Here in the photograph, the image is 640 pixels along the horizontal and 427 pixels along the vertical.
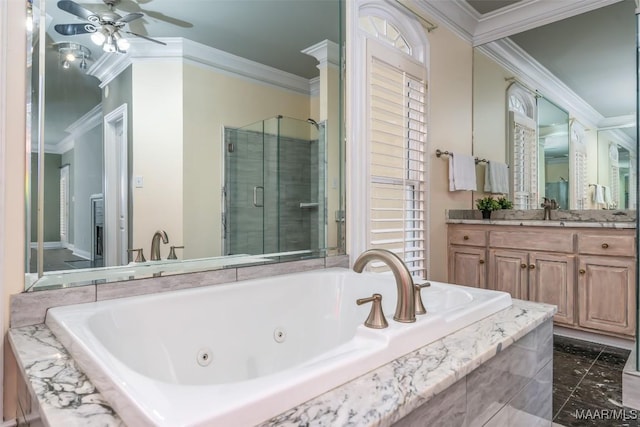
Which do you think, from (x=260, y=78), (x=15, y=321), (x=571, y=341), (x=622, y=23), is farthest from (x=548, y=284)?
(x=15, y=321)

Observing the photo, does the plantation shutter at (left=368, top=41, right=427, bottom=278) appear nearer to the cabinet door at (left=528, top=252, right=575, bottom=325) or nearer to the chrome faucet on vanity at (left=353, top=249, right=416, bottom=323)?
the cabinet door at (left=528, top=252, right=575, bottom=325)

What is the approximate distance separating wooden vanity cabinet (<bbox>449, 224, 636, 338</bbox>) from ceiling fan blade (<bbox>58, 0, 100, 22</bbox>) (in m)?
2.88

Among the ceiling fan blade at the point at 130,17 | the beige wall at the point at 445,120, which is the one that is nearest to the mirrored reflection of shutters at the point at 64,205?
the ceiling fan blade at the point at 130,17

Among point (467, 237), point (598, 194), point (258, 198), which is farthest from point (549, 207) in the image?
point (258, 198)

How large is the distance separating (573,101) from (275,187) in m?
2.60

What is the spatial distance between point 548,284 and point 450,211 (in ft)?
3.04

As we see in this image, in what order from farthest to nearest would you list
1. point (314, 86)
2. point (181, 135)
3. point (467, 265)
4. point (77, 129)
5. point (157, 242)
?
point (467, 265), point (314, 86), point (181, 135), point (157, 242), point (77, 129)

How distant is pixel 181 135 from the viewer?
180 centimetres

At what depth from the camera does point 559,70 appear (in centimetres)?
320

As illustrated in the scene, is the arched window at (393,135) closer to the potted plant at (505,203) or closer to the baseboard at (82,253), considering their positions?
the potted plant at (505,203)

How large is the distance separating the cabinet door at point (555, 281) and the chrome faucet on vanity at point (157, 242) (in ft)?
8.63

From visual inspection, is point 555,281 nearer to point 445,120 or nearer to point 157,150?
point 445,120

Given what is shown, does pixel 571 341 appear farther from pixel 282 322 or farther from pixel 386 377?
pixel 386 377

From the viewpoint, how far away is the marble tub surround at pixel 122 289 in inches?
48.2
